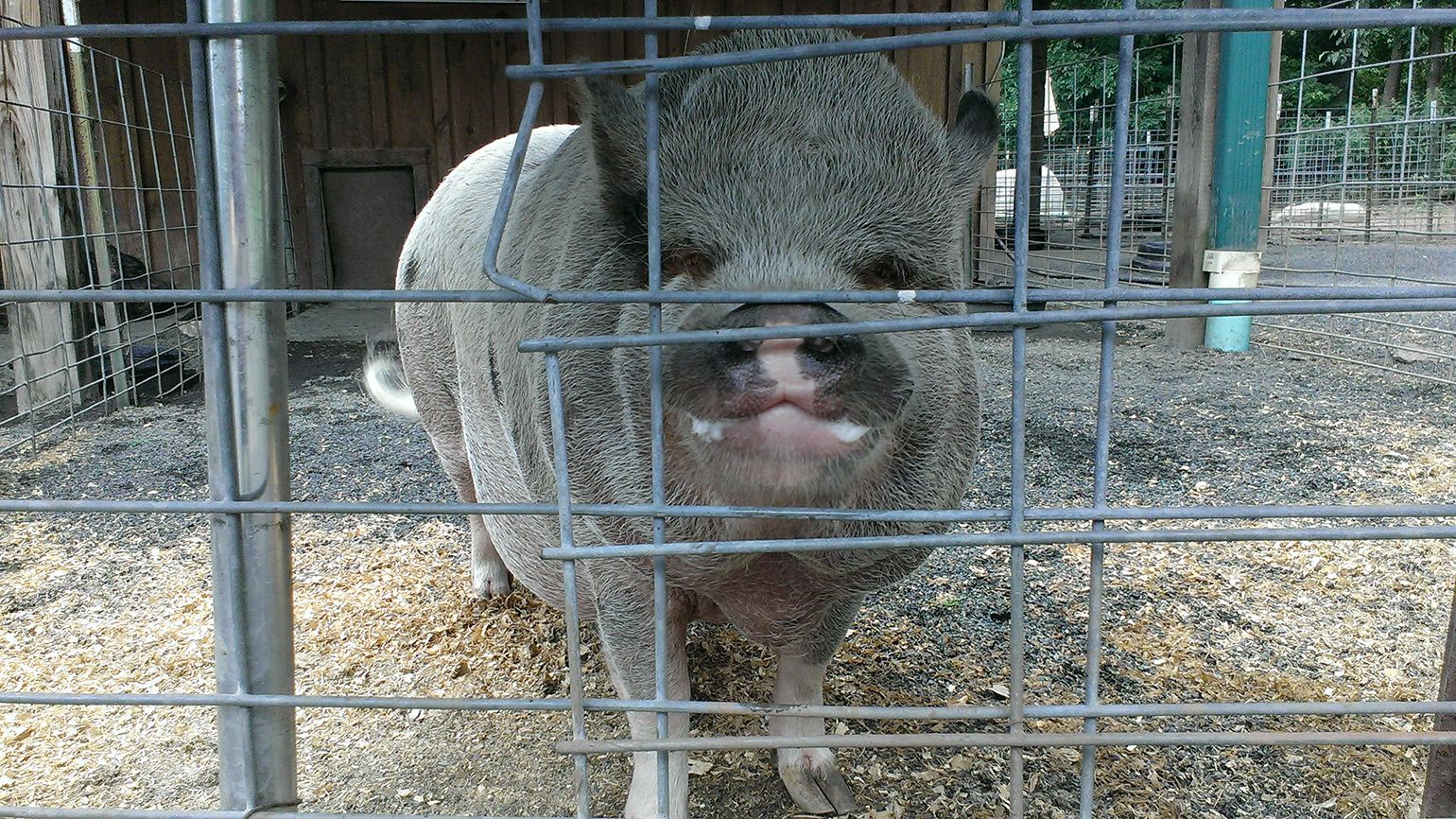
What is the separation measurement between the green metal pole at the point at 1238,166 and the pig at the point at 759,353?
630 centimetres

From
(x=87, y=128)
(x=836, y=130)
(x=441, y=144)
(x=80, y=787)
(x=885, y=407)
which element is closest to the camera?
(x=885, y=407)

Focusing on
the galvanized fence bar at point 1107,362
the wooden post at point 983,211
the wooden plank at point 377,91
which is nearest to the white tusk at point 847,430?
the galvanized fence bar at point 1107,362

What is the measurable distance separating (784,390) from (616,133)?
2.49 feet

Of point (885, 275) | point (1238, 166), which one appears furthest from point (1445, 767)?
point (1238, 166)

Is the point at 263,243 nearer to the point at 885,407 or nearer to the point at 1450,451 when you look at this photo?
the point at 885,407

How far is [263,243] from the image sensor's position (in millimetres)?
1717

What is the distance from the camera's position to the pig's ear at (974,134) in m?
2.14

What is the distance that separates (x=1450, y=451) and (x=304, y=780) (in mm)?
5792

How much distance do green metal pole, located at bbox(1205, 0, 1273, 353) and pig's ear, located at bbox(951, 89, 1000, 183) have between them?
6052mm

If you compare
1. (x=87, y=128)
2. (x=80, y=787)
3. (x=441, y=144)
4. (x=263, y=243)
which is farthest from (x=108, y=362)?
(x=263, y=243)

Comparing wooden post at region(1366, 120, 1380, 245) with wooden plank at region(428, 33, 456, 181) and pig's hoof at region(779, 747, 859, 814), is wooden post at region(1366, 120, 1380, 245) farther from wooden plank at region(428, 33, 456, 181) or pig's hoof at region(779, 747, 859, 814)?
wooden plank at region(428, 33, 456, 181)

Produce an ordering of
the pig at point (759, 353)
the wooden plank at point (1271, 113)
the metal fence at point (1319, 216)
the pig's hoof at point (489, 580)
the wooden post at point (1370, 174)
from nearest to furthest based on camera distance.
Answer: the pig at point (759, 353) → the pig's hoof at point (489, 580) → the wooden plank at point (1271, 113) → the metal fence at point (1319, 216) → the wooden post at point (1370, 174)

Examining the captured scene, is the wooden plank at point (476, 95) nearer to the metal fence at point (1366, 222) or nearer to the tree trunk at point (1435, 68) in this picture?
the metal fence at point (1366, 222)

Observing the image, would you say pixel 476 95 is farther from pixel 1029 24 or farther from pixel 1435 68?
pixel 1435 68
